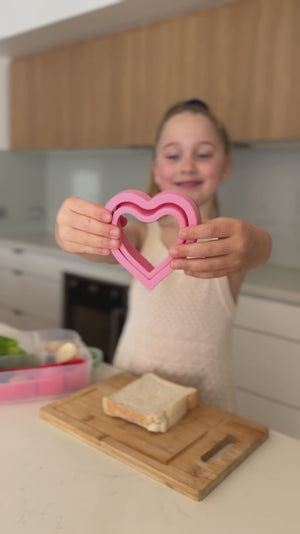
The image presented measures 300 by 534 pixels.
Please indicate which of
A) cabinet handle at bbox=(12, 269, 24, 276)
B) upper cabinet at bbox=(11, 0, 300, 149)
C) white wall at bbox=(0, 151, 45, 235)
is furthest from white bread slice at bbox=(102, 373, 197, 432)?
white wall at bbox=(0, 151, 45, 235)

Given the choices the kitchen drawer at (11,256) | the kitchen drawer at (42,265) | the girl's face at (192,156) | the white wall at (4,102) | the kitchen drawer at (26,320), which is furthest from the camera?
the white wall at (4,102)

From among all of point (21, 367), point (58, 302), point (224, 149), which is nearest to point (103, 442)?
point (21, 367)

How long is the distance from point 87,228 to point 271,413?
1409 millimetres

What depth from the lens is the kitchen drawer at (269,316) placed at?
175cm

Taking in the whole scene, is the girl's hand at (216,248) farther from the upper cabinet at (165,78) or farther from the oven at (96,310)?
the oven at (96,310)

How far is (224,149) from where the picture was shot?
1143 millimetres

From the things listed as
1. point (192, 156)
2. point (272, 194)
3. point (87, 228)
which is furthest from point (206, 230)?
point (272, 194)

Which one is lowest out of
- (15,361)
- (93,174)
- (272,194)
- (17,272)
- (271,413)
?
(271,413)

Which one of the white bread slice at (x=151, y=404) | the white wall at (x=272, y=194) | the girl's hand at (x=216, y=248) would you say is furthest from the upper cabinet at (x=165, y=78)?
the white bread slice at (x=151, y=404)

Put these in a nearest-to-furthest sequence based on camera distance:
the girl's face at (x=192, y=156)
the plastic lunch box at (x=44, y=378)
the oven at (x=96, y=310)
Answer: the plastic lunch box at (x=44, y=378)
the girl's face at (x=192, y=156)
the oven at (x=96, y=310)

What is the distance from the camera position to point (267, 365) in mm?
1830

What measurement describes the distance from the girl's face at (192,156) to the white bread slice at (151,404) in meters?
0.45

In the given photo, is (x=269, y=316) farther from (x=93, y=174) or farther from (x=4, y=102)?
(x=4, y=102)

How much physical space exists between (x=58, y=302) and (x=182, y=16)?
5.32 ft
